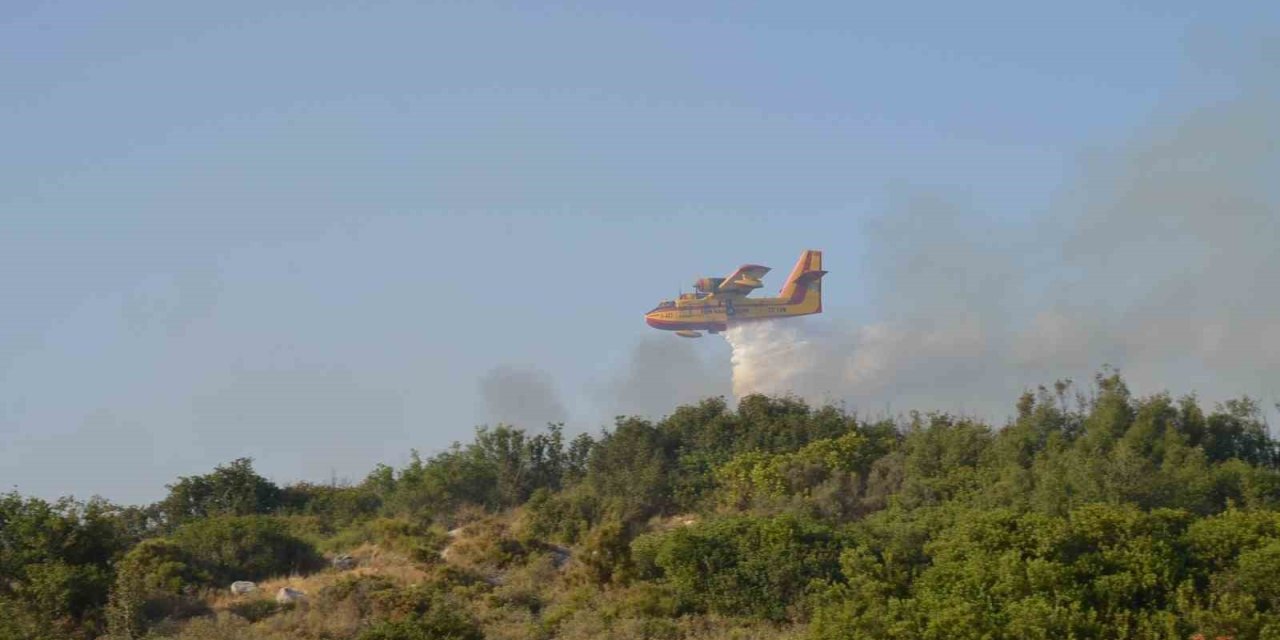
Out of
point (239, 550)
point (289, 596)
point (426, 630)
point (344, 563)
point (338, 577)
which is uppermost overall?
point (239, 550)

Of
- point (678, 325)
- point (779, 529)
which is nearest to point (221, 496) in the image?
point (779, 529)

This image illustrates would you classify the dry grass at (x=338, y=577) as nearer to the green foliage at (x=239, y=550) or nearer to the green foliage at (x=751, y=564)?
the green foliage at (x=239, y=550)

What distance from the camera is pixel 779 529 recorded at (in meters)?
34.8

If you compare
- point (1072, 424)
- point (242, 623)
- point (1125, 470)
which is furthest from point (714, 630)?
point (1072, 424)

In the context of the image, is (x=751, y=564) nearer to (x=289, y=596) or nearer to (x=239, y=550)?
(x=289, y=596)

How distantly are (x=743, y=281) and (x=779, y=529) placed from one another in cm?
4500

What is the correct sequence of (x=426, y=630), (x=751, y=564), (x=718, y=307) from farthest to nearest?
(x=718, y=307)
(x=751, y=564)
(x=426, y=630)

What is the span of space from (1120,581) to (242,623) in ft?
58.1

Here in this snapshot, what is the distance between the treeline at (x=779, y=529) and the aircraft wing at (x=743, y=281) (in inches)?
1083

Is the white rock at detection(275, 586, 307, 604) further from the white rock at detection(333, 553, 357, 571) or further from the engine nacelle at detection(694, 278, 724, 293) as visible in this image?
the engine nacelle at detection(694, 278, 724, 293)

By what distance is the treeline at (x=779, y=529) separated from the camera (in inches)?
1181

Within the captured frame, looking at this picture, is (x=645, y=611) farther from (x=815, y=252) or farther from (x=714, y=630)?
(x=815, y=252)

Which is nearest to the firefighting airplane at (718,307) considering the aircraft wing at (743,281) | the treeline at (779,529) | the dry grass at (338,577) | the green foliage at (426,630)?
the aircraft wing at (743,281)

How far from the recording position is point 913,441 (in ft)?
152
